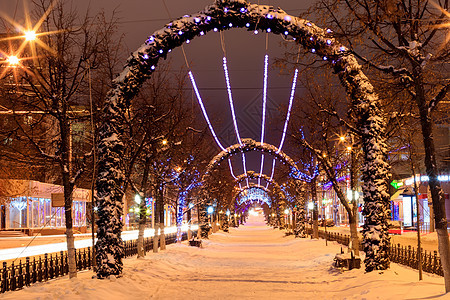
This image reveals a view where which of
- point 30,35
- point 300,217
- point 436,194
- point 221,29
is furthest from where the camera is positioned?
point 300,217

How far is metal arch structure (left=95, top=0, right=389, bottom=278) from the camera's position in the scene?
16.0 m

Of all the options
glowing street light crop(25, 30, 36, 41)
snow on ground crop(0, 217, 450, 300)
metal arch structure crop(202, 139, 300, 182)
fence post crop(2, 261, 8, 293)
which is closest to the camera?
snow on ground crop(0, 217, 450, 300)

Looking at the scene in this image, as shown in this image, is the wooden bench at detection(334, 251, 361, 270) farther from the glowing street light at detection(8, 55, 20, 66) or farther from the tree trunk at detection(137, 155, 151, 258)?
the glowing street light at detection(8, 55, 20, 66)

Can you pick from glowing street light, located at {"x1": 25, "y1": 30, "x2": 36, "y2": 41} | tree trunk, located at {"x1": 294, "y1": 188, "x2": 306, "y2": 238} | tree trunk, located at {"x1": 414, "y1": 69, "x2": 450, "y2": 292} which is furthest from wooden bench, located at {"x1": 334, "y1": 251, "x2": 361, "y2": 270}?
tree trunk, located at {"x1": 294, "y1": 188, "x2": 306, "y2": 238}

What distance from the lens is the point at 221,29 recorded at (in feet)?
56.3

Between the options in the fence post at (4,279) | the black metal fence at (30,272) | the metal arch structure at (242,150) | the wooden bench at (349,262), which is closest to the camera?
the fence post at (4,279)

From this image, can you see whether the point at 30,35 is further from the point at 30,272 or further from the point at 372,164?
the point at 372,164

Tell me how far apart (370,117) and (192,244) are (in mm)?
22224

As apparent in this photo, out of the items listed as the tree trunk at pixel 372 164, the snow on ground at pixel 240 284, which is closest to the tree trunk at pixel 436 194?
the snow on ground at pixel 240 284

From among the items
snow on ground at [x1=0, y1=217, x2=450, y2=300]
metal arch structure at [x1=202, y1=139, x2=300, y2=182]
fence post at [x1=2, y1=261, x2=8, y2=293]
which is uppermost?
metal arch structure at [x1=202, y1=139, x2=300, y2=182]

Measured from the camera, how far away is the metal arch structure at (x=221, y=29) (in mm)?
16016

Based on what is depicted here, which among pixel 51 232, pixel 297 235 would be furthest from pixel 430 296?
pixel 51 232

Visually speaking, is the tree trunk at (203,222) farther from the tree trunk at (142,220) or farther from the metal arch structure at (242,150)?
the tree trunk at (142,220)

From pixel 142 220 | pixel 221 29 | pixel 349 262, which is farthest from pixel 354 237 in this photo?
pixel 221 29
